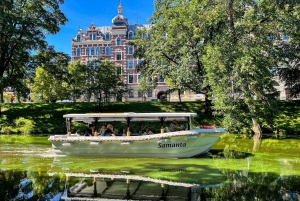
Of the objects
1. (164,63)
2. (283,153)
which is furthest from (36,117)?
(283,153)

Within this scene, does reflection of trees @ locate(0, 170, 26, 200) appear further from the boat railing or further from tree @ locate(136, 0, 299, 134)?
tree @ locate(136, 0, 299, 134)

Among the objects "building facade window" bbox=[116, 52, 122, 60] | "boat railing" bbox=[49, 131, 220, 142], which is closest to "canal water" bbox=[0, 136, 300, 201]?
"boat railing" bbox=[49, 131, 220, 142]

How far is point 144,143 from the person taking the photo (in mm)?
14070

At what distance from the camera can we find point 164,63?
31891 mm

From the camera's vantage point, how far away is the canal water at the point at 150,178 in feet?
26.4

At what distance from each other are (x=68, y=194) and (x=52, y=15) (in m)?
29.0

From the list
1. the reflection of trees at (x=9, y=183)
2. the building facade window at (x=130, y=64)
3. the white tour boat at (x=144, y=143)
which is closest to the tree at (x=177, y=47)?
the white tour boat at (x=144, y=143)

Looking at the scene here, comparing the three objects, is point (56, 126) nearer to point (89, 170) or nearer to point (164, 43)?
point (164, 43)

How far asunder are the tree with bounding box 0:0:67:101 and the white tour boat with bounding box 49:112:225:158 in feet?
59.2

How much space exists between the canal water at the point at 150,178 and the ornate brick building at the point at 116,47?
4613 centimetres

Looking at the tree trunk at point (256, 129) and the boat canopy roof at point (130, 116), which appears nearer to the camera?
the boat canopy roof at point (130, 116)

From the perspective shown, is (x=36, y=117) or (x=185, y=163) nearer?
(x=185, y=163)

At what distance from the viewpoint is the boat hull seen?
1388cm

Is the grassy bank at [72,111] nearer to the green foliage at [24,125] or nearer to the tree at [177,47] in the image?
the green foliage at [24,125]
